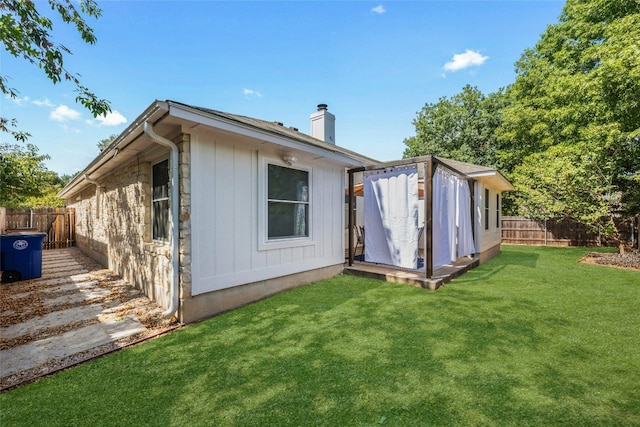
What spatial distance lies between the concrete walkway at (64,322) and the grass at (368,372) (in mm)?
377

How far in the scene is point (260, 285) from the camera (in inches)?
183

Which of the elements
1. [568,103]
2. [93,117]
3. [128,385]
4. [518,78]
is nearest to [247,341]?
[128,385]

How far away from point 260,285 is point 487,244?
27.3ft

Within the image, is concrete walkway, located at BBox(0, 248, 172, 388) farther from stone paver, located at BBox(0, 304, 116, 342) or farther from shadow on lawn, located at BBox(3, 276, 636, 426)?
shadow on lawn, located at BBox(3, 276, 636, 426)

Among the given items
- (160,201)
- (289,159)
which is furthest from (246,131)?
(160,201)

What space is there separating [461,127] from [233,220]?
20330mm

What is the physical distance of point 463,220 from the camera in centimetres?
729

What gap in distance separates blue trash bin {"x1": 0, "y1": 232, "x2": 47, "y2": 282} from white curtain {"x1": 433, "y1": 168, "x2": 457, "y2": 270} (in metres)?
8.91

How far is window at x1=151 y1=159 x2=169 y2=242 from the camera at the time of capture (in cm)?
457

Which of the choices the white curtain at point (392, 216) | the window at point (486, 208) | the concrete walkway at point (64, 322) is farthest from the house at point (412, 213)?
the concrete walkway at point (64, 322)

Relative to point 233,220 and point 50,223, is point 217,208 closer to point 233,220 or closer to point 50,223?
point 233,220

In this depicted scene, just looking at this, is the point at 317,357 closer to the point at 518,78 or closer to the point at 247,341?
the point at 247,341

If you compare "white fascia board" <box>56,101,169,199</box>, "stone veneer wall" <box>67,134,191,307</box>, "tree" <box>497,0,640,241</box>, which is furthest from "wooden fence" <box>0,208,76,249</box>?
"tree" <box>497,0,640,241</box>

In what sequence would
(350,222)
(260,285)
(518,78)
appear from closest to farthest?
(260,285) → (350,222) → (518,78)
